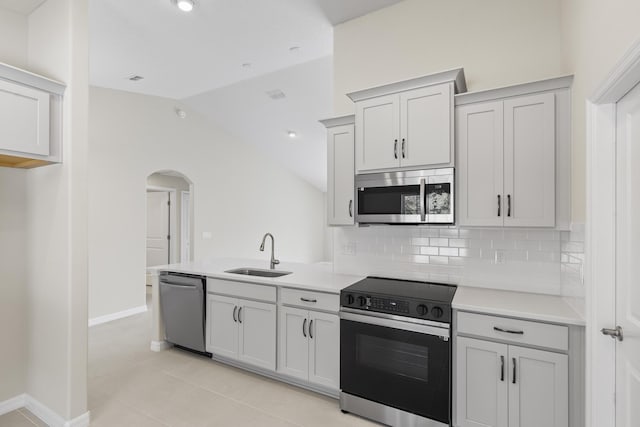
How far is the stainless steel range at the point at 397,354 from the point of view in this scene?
7.32ft

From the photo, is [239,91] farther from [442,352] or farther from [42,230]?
[442,352]

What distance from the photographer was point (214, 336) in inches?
132

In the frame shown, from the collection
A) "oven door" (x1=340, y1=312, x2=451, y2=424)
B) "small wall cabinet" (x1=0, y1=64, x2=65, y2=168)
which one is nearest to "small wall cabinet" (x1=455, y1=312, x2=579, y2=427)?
"oven door" (x1=340, y1=312, x2=451, y2=424)

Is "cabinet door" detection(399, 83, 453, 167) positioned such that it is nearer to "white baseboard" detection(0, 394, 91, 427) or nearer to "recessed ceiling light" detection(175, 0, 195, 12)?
"recessed ceiling light" detection(175, 0, 195, 12)

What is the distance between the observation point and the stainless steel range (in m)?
2.23

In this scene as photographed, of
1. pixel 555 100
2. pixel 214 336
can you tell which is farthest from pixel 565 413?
pixel 214 336

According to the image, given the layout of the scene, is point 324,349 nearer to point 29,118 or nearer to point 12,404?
point 12,404

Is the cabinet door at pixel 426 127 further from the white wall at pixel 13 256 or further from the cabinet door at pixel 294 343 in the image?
the white wall at pixel 13 256

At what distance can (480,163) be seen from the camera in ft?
8.02

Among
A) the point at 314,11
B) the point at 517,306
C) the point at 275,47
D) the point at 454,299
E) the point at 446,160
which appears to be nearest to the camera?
the point at 517,306

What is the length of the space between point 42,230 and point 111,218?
2.45 m

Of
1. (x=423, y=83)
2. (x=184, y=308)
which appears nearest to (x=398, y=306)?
(x=423, y=83)

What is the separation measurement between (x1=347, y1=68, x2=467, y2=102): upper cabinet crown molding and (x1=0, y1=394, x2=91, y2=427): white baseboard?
311 centimetres

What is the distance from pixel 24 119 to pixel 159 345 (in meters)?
2.54
